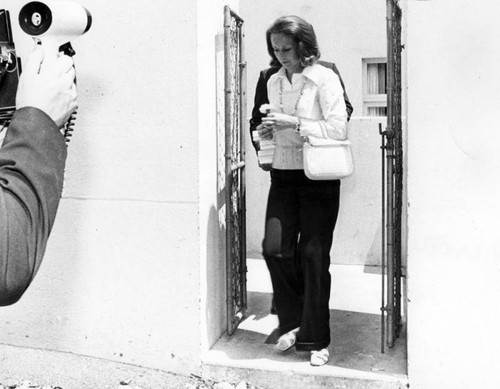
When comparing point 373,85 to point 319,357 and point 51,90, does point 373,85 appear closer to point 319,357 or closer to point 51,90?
point 319,357

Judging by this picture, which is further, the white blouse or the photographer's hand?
the white blouse

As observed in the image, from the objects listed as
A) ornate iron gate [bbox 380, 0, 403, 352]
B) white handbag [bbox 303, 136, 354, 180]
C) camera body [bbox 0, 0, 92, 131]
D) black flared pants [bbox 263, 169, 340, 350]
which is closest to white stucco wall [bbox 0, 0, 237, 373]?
black flared pants [bbox 263, 169, 340, 350]

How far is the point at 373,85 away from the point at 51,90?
23.5ft

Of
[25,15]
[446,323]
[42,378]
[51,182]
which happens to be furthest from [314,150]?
[51,182]

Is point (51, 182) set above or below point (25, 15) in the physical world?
below

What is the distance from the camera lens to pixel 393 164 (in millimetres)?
4895

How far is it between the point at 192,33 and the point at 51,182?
3.31m

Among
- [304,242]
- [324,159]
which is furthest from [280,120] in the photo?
[304,242]

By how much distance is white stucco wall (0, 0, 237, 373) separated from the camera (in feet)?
15.4

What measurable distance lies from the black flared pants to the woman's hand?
0.29 metres

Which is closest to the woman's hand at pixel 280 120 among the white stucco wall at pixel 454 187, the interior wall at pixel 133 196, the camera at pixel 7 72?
the interior wall at pixel 133 196

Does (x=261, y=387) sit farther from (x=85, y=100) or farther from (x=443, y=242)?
(x=85, y=100)

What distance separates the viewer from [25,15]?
2168 millimetres

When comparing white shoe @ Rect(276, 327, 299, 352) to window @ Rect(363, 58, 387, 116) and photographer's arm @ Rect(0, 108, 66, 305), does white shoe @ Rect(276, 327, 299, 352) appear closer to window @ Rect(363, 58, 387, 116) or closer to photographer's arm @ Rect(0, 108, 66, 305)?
photographer's arm @ Rect(0, 108, 66, 305)
